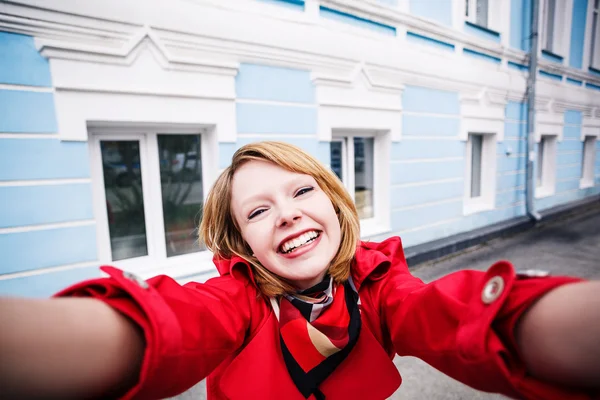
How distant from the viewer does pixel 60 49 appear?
78.4 inches

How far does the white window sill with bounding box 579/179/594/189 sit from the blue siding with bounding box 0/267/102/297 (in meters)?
10.2

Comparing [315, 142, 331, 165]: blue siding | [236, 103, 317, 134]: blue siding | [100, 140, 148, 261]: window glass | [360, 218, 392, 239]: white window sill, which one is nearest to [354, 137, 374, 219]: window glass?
[360, 218, 392, 239]: white window sill

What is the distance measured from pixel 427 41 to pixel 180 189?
11.6ft

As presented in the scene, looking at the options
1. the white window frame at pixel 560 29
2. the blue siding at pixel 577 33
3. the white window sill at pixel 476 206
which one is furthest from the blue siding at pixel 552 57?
the white window sill at pixel 476 206

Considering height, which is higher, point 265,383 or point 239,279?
point 239,279

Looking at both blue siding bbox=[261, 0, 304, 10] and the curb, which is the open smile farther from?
the curb

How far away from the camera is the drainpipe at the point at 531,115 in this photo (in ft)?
17.0

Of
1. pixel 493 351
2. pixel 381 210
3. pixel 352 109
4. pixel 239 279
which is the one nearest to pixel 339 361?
pixel 239 279

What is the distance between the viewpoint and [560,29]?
247 inches

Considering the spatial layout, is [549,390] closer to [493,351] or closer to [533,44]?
[493,351]

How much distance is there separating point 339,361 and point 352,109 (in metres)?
2.90

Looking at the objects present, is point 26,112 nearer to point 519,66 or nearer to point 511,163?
point 511,163

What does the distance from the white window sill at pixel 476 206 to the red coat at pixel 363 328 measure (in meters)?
4.45

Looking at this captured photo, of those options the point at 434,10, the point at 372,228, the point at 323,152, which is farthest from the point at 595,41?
the point at 323,152
